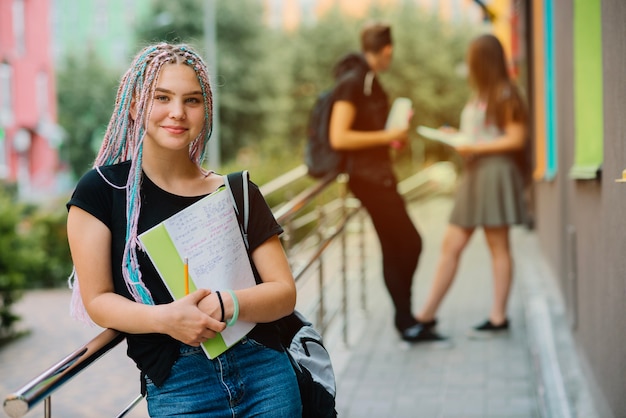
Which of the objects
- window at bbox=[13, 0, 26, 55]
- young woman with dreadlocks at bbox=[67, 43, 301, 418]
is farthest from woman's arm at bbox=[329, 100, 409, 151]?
window at bbox=[13, 0, 26, 55]

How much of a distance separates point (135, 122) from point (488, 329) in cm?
423

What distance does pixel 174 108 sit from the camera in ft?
7.10

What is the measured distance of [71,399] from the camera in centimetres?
720

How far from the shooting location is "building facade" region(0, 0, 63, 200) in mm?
31047

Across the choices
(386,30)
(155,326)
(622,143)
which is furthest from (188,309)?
(386,30)

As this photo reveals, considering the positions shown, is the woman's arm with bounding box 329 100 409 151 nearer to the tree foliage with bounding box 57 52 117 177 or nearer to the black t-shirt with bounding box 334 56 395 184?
the black t-shirt with bounding box 334 56 395 184

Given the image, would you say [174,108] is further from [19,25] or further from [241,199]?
[19,25]

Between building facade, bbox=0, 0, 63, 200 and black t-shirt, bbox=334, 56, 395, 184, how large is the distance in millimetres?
25768

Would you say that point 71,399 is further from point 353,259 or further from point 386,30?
point 353,259

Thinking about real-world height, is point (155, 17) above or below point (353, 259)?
above

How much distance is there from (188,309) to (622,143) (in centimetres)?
163

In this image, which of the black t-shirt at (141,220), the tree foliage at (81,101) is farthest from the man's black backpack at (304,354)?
the tree foliage at (81,101)

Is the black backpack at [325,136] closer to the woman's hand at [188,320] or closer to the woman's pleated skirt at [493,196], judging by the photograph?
the woman's pleated skirt at [493,196]

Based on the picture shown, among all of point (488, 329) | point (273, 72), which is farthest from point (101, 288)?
point (273, 72)
